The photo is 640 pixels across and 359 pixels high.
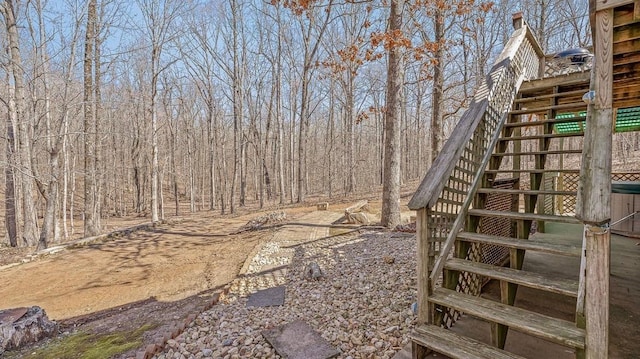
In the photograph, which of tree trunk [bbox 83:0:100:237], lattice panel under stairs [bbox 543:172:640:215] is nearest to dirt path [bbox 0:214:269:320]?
tree trunk [bbox 83:0:100:237]

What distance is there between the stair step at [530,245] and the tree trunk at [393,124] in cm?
399

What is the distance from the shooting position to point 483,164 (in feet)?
10.4

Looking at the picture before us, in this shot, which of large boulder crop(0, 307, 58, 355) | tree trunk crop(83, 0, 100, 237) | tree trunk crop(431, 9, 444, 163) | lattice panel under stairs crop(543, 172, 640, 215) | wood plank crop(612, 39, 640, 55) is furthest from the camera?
tree trunk crop(83, 0, 100, 237)

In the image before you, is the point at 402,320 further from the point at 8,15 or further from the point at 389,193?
the point at 8,15

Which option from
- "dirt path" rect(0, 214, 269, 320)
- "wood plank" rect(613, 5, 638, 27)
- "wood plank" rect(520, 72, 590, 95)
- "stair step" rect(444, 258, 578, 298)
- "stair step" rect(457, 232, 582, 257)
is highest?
"wood plank" rect(520, 72, 590, 95)

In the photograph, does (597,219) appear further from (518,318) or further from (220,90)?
(220,90)

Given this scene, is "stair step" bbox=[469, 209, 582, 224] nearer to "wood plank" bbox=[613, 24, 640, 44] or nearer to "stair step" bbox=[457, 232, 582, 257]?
"stair step" bbox=[457, 232, 582, 257]

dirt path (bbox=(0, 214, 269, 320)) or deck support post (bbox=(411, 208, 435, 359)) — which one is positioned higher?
deck support post (bbox=(411, 208, 435, 359))

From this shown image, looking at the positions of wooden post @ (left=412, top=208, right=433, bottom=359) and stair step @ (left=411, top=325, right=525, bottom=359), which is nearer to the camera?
stair step @ (left=411, top=325, right=525, bottom=359)

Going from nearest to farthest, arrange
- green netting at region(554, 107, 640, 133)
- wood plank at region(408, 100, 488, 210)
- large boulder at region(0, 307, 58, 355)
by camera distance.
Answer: wood plank at region(408, 100, 488, 210) → large boulder at region(0, 307, 58, 355) → green netting at region(554, 107, 640, 133)

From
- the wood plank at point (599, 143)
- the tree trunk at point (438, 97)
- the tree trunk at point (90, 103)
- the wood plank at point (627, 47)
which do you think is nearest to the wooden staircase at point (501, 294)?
the wood plank at point (599, 143)

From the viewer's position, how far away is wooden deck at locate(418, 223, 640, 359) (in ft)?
7.25

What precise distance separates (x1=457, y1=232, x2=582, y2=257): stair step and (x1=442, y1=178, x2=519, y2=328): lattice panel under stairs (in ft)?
0.93

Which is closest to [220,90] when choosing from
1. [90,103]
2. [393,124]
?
[90,103]
